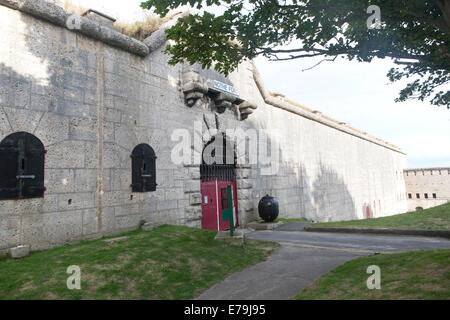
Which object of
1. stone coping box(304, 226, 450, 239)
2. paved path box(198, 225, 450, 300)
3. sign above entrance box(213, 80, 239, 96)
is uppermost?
sign above entrance box(213, 80, 239, 96)

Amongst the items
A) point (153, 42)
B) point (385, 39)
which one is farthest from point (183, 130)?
point (385, 39)

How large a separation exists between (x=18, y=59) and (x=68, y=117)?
141 centimetres

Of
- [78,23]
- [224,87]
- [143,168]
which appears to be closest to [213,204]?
[143,168]

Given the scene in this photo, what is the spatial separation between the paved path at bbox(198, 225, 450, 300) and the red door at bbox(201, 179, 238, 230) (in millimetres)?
2089

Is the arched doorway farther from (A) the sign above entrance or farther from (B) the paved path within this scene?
(B) the paved path

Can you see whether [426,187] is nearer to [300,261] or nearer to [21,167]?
[300,261]

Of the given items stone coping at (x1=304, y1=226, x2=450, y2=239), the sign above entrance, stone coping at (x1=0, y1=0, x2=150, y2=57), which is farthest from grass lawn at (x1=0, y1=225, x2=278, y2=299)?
the sign above entrance

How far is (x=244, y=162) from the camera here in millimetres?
12133

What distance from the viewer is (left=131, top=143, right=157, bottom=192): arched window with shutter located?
7727mm

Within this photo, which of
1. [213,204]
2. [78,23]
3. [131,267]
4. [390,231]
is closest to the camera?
[131,267]

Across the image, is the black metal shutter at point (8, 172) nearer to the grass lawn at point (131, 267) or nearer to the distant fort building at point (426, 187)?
the grass lawn at point (131, 267)

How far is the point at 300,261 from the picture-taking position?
19.2 feet

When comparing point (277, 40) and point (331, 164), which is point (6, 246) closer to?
point (277, 40)

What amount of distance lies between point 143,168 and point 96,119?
176 centimetres
